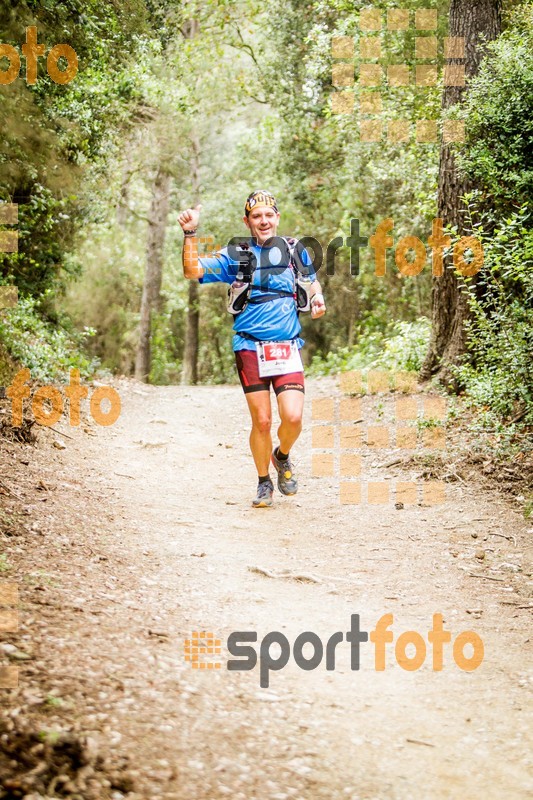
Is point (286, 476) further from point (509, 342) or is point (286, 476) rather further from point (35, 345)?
point (35, 345)

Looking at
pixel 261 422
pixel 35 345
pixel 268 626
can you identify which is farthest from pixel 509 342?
pixel 35 345

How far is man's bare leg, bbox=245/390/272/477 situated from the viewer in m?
6.48

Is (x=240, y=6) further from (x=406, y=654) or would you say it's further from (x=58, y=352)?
(x=406, y=654)

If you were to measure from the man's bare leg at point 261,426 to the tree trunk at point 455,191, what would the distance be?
138 inches

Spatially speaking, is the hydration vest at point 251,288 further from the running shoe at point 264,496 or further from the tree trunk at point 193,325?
the tree trunk at point 193,325

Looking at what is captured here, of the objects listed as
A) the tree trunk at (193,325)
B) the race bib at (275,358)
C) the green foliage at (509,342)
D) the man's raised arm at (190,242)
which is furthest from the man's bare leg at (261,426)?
the tree trunk at (193,325)

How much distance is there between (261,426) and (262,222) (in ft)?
5.59

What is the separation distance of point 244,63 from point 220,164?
7.08 m

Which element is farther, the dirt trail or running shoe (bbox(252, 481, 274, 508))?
running shoe (bbox(252, 481, 274, 508))

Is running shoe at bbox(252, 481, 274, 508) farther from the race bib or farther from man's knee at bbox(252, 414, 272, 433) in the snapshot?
the race bib

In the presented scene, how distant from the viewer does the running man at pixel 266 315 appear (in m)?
6.26

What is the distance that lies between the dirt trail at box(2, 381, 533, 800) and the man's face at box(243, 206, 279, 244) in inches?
90.7

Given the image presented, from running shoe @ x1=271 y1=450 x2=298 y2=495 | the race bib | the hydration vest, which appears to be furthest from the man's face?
running shoe @ x1=271 y1=450 x2=298 y2=495

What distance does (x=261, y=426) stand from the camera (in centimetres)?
648
